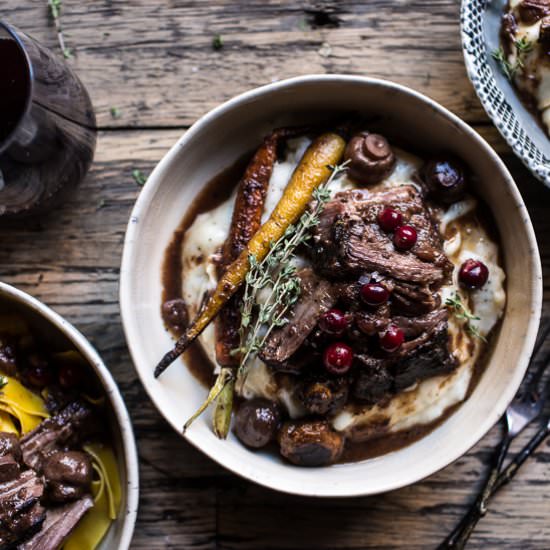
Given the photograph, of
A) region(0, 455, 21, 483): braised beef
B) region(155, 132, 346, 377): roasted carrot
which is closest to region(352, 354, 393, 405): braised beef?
region(155, 132, 346, 377): roasted carrot

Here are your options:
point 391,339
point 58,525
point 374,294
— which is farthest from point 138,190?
point 58,525

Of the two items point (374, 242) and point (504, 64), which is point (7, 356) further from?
point (504, 64)

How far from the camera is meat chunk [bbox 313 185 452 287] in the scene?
302cm

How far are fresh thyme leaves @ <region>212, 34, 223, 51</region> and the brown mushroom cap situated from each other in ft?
2.86

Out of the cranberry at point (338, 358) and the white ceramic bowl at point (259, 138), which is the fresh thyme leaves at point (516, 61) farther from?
the cranberry at point (338, 358)

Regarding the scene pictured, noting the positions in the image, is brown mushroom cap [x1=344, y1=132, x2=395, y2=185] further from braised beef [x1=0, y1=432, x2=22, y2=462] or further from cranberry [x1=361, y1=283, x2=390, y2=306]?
braised beef [x1=0, y1=432, x2=22, y2=462]

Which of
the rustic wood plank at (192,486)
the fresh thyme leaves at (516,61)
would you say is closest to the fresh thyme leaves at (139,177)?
the rustic wood plank at (192,486)

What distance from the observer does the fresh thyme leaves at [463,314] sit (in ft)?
10.3

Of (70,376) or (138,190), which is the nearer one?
(70,376)

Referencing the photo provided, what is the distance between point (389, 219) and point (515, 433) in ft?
4.39

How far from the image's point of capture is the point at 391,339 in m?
2.96

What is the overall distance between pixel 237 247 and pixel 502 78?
1.52m

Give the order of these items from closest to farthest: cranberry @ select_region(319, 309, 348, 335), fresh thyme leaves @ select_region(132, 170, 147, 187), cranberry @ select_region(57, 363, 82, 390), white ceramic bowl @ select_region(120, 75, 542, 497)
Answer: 1. cranberry @ select_region(319, 309, 348, 335)
2. white ceramic bowl @ select_region(120, 75, 542, 497)
3. cranberry @ select_region(57, 363, 82, 390)
4. fresh thyme leaves @ select_region(132, 170, 147, 187)

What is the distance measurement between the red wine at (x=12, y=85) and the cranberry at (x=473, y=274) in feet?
6.84
